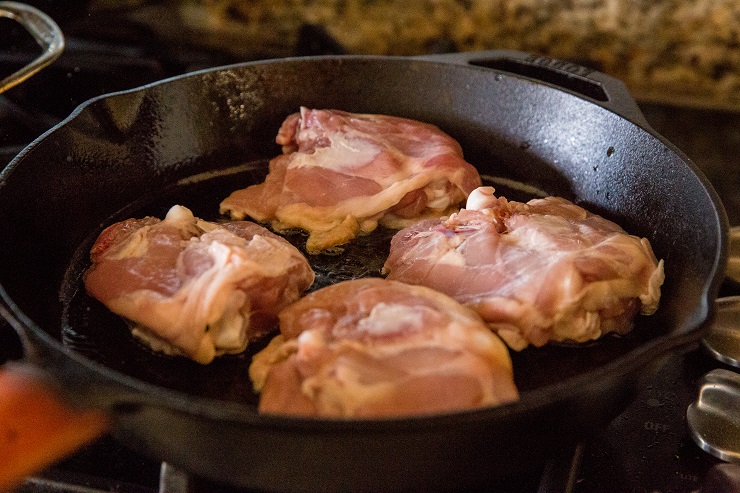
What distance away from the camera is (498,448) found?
105cm

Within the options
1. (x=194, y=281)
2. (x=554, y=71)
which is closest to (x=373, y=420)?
(x=194, y=281)

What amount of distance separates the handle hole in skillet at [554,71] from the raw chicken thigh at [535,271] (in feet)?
1.76

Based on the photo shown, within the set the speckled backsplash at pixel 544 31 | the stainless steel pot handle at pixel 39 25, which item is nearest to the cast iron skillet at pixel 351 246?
the stainless steel pot handle at pixel 39 25

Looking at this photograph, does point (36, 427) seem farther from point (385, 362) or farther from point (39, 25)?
point (39, 25)

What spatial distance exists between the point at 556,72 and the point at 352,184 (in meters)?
0.71

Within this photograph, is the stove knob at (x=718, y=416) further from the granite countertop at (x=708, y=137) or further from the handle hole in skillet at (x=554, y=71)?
the granite countertop at (x=708, y=137)

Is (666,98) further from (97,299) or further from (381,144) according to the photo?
(97,299)

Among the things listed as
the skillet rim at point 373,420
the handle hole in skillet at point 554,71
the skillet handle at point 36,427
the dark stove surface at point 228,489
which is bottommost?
the dark stove surface at point 228,489

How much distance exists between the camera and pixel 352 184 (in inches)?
74.9

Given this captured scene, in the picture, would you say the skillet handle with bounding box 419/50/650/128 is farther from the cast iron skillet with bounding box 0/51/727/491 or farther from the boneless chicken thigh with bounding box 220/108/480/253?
the boneless chicken thigh with bounding box 220/108/480/253

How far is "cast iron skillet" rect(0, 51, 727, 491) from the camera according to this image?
3.32 feet

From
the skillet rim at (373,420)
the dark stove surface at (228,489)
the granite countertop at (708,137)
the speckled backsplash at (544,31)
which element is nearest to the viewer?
the skillet rim at (373,420)

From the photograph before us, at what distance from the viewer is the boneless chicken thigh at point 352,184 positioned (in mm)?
1873

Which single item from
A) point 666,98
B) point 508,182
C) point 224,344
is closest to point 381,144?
point 508,182
